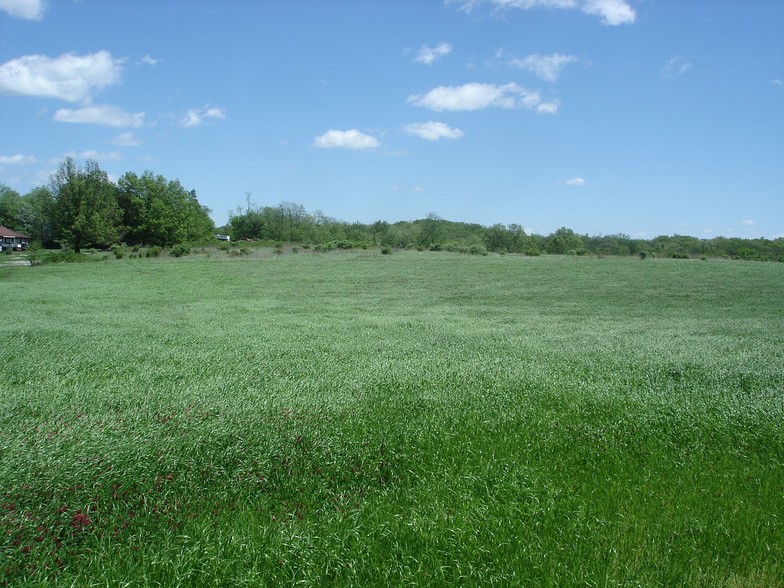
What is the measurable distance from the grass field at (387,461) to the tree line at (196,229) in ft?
163

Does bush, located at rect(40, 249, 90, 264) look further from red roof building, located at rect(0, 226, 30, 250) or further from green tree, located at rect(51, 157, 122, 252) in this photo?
red roof building, located at rect(0, 226, 30, 250)

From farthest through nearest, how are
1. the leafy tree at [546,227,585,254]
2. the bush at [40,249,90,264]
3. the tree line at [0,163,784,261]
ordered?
the leafy tree at [546,227,585,254] → the tree line at [0,163,784,261] → the bush at [40,249,90,264]

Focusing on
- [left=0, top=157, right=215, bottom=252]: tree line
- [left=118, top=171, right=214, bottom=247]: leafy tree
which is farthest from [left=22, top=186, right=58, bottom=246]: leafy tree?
[left=118, top=171, right=214, bottom=247]: leafy tree

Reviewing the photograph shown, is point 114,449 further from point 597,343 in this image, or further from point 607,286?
point 607,286

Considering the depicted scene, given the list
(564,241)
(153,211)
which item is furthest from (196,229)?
(564,241)

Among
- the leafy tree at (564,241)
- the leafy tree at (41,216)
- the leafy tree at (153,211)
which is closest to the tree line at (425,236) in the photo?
the leafy tree at (564,241)

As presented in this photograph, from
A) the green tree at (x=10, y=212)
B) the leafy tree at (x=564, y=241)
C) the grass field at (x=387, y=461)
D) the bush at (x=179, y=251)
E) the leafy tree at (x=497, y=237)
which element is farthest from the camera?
the green tree at (x=10, y=212)

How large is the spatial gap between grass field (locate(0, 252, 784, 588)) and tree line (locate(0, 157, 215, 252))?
61428mm

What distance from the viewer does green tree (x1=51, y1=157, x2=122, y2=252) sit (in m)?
64.6

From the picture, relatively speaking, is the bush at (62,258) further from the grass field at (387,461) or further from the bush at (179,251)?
the grass field at (387,461)

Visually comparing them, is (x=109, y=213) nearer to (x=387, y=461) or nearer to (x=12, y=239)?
(x=12, y=239)

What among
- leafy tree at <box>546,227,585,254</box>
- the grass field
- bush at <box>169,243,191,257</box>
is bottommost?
the grass field

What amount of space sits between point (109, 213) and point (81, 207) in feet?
13.8

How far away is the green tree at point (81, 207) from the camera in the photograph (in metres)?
64.6
